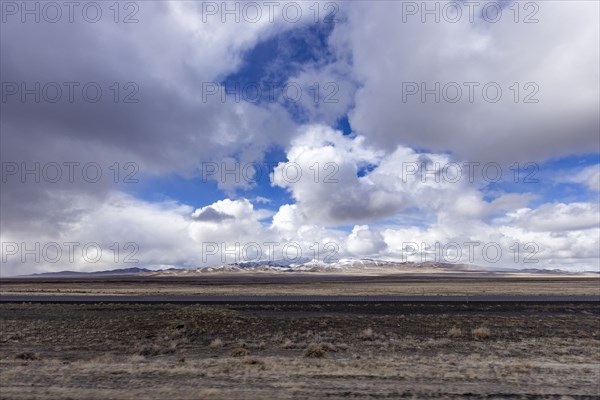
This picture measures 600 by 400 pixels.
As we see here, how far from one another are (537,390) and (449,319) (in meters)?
16.0

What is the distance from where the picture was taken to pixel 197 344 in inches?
818

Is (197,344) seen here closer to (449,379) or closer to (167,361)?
(167,361)

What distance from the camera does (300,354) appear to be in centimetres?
1822

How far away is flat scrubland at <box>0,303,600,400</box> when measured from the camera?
12.3 m

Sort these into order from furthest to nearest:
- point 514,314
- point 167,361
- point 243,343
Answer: point 514,314 → point 243,343 → point 167,361

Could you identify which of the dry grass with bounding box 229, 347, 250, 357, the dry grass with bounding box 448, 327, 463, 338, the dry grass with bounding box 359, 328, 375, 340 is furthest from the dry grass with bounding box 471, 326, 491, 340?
the dry grass with bounding box 229, 347, 250, 357

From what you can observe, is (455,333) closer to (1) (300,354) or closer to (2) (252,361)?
(1) (300,354)

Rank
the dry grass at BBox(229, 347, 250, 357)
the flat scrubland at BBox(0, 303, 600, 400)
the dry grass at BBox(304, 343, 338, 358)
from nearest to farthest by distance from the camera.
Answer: the flat scrubland at BBox(0, 303, 600, 400) < the dry grass at BBox(304, 343, 338, 358) < the dry grass at BBox(229, 347, 250, 357)

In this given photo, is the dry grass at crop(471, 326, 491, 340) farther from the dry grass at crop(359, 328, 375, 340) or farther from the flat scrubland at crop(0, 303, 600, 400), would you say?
the dry grass at crop(359, 328, 375, 340)

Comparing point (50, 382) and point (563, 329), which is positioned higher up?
point (50, 382)

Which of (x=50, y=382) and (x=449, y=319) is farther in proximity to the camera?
(x=449, y=319)

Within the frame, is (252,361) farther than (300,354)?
No

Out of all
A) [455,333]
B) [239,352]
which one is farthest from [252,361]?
[455,333]

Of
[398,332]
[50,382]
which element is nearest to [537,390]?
[398,332]
